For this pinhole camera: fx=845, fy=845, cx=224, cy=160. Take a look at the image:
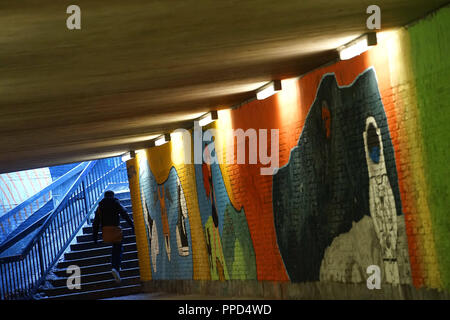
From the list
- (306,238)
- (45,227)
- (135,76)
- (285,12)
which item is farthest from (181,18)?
(45,227)

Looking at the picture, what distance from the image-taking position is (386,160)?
9812 mm

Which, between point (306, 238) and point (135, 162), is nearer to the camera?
point (306, 238)

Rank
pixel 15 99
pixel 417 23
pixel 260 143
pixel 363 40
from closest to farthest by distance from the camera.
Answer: pixel 417 23 < pixel 363 40 < pixel 15 99 < pixel 260 143

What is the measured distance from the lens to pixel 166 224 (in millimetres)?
19219

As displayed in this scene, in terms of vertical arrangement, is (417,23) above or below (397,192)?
above

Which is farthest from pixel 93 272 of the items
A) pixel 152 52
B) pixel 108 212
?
pixel 152 52

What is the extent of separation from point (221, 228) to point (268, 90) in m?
4.07

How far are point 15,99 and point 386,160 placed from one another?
453 cm

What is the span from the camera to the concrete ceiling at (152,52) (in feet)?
23.1

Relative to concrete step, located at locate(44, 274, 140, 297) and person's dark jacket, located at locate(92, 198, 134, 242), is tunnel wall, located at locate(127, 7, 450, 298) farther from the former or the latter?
→ concrete step, located at locate(44, 274, 140, 297)

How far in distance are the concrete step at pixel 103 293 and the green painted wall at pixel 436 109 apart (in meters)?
13.3

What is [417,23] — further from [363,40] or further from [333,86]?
[333,86]

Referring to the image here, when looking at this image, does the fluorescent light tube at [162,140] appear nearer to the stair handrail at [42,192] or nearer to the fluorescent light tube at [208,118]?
the fluorescent light tube at [208,118]

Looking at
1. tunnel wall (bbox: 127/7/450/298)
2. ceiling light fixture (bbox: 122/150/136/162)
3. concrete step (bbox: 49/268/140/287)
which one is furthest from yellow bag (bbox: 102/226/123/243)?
concrete step (bbox: 49/268/140/287)
